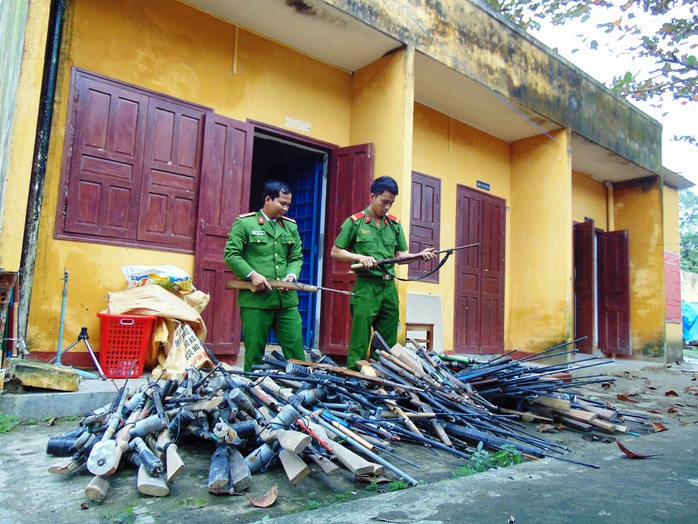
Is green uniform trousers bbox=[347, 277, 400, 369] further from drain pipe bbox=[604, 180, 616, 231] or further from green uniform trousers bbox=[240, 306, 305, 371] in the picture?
drain pipe bbox=[604, 180, 616, 231]

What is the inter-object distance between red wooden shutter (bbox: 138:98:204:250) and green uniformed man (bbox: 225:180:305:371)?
1446mm

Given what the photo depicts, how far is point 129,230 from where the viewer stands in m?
5.34

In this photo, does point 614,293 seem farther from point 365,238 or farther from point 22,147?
point 22,147

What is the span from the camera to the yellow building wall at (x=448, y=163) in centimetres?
831

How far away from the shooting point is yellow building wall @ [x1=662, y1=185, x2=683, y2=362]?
449 inches

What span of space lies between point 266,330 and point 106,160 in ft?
8.14

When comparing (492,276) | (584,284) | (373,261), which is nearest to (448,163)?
(492,276)

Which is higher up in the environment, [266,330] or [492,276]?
[492,276]

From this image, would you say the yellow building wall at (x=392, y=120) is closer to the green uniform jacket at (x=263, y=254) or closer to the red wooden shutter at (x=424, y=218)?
the red wooden shutter at (x=424, y=218)

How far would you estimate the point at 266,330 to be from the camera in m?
4.36

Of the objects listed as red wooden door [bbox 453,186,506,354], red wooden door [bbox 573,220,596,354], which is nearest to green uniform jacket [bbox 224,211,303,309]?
red wooden door [bbox 453,186,506,354]

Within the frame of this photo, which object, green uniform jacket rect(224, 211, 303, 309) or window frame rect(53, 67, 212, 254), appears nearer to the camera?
green uniform jacket rect(224, 211, 303, 309)

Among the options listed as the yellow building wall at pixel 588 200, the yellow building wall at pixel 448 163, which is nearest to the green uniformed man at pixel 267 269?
the yellow building wall at pixel 448 163

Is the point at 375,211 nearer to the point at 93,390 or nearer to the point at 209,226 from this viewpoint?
the point at 209,226
